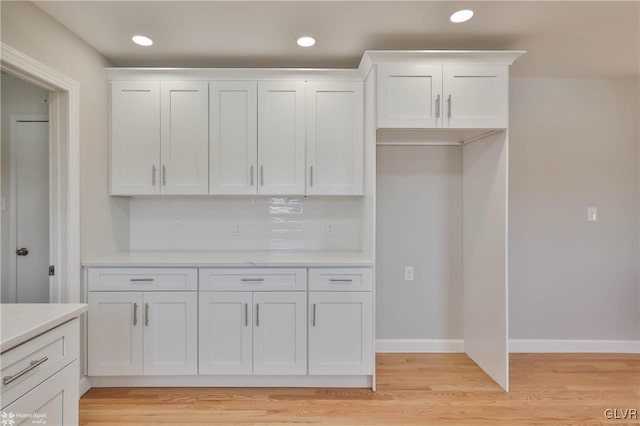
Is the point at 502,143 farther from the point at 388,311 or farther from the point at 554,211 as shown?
the point at 388,311

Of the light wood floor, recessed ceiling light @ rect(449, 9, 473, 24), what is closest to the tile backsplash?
the light wood floor

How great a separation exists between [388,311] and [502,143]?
5.31ft

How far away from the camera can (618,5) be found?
1.97 metres

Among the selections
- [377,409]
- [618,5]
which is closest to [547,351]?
[377,409]

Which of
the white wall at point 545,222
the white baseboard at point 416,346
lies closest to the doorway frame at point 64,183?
the white wall at point 545,222

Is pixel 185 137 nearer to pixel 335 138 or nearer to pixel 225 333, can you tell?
pixel 335 138

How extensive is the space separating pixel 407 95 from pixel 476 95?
47 cm

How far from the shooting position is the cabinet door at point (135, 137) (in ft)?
8.51

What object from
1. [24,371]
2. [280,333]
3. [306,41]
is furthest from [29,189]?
[306,41]

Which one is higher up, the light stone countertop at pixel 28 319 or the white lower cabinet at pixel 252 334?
the light stone countertop at pixel 28 319

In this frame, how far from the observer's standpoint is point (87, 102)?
93.0 inches

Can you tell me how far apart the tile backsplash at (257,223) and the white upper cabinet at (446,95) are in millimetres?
888

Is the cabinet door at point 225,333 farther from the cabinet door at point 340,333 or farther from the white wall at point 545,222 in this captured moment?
the white wall at point 545,222

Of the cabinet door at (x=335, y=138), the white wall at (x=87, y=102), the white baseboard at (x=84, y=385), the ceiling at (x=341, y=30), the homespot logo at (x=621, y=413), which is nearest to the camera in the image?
the white wall at (x=87, y=102)
